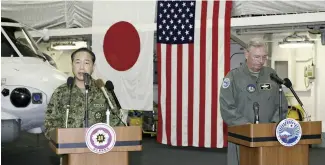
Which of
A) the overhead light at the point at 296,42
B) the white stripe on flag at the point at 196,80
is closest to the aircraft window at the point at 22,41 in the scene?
the white stripe on flag at the point at 196,80

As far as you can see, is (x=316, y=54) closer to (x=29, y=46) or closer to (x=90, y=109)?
(x=29, y=46)

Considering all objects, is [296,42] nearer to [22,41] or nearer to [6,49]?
[22,41]

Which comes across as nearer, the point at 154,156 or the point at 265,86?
the point at 265,86

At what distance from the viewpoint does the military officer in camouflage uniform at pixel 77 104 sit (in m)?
3.02

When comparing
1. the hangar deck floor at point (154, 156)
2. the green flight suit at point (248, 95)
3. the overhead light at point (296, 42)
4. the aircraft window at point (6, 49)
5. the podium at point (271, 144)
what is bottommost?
the hangar deck floor at point (154, 156)

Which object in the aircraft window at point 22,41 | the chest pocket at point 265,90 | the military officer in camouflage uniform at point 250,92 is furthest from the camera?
the aircraft window at point 22,41

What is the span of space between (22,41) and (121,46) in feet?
7.48

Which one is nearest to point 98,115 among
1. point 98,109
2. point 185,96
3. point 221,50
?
point 98,109

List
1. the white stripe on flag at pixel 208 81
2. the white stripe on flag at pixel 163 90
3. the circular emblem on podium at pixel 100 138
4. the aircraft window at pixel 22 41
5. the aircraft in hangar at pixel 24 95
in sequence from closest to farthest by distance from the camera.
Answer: the circular emblem on podium at pixel 100 138 → the aircraft in hangar at pixel 24 95 → the aircraft window at pixel 22 41 → the white stripe on flag at pixel 208 81 → the white stripe on flag at pixel 163 90

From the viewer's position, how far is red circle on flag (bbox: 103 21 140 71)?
786cm

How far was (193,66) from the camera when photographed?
749cm

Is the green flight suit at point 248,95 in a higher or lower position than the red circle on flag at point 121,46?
lower

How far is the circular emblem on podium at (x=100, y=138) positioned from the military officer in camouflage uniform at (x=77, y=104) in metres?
0.50

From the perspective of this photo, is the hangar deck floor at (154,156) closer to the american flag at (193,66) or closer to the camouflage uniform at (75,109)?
the american flag at (193,66)
